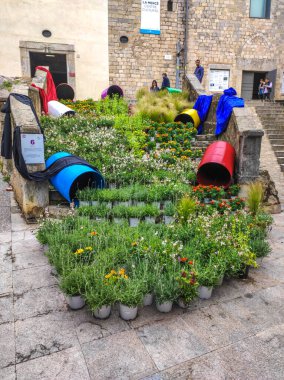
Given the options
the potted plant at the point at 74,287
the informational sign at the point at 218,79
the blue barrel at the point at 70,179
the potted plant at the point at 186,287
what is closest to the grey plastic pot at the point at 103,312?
the potted plant at the point at 74,287

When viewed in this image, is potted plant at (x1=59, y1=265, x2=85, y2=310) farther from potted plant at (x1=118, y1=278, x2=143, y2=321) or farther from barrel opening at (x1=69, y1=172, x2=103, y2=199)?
barrel opening at (x1=69, y1=172, x2=103, y2=199)

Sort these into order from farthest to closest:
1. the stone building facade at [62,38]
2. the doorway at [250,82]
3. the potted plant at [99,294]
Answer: the doorway at [250,82]
the stone building facade at [62,38]
the potted plant at [99,294]

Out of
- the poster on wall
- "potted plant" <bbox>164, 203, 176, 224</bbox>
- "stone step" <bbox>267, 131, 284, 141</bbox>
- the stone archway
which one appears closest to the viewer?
"potted plant" <bbox>164, 203, 176, 224</bbox>

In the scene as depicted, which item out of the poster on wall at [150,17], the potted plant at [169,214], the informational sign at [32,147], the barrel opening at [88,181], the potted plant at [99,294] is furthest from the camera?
the poster on wall at [150,17]

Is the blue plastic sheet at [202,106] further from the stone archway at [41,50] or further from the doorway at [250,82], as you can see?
the doorway at [250,82]

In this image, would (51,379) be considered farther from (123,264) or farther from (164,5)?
(164,5)

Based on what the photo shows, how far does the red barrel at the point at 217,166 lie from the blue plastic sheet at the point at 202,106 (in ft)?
10.6

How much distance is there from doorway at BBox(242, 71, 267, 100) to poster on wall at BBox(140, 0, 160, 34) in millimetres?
→ 5895

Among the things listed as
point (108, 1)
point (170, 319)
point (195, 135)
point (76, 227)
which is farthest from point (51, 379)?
point (108, 1)

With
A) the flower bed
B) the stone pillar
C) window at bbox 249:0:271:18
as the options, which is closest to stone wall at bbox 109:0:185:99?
window at bbox 249:0:271:18

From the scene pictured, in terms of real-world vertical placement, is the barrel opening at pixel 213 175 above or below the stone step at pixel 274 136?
below

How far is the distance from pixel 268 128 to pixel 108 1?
10.3 m

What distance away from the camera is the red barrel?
6.82 meters

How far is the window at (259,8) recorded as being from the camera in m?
17.8
